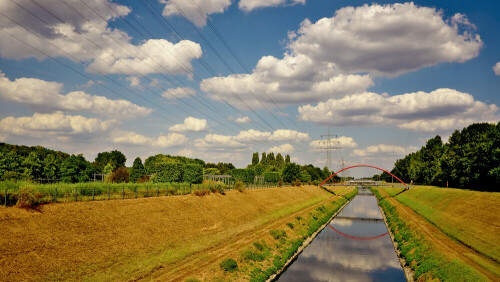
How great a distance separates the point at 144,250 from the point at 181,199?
55.5ft

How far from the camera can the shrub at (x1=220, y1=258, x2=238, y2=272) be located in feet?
85.4

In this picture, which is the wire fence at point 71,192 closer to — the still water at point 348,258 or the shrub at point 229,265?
the shrub at point 229,265

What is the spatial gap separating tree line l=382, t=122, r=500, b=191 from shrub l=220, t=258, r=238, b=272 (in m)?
58.7

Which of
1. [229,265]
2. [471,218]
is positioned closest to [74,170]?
[229,265]

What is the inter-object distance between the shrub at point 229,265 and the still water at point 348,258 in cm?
557

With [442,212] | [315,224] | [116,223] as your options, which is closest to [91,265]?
[116,223]

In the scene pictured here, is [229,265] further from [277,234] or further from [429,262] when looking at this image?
[429,262]

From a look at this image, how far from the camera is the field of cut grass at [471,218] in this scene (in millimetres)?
33188

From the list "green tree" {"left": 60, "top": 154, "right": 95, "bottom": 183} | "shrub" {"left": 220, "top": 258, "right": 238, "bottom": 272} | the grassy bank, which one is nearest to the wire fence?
"shrub" {"left": 220, "top": 258, "right": 238, "bottom": 272}

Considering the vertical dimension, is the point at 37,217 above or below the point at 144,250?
above

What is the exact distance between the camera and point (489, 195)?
56.9 meters

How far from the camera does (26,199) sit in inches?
1054

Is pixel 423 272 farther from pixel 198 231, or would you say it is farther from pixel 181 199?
pixel 181 199

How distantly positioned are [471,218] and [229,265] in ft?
130
